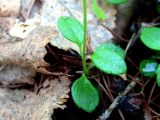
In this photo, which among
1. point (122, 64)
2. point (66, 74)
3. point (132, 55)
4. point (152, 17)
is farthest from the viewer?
point (152, 17)

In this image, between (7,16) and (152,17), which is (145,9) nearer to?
(152,17)

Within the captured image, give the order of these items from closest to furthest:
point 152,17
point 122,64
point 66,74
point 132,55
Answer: point 122,64 < point 66,74 < point 132,55 < point 152,17

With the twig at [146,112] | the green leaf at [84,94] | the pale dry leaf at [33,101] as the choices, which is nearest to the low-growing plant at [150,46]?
the twig at [146,112]

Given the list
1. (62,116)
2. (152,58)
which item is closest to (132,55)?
(152,58)

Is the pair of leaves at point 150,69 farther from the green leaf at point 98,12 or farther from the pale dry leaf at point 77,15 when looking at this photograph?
the green leaf at point 98,12

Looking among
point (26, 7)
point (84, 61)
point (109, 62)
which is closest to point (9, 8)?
point (26, 7)

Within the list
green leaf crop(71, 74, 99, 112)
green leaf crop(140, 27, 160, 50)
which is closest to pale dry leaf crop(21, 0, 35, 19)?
green leaf crop(71, 74, 99, 112)

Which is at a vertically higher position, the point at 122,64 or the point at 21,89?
the point at 122,64

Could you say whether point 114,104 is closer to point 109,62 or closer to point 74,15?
point 109,62

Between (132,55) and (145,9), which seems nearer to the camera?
(132,55)
